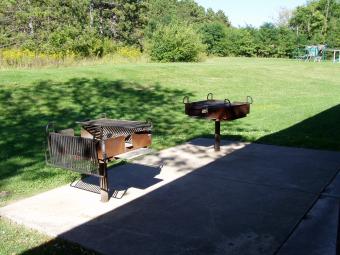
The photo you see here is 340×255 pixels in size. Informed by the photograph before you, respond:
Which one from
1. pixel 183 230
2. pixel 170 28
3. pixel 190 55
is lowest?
pixel 183 230

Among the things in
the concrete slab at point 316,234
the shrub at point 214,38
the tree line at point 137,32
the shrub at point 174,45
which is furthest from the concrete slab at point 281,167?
the shrub at point 214,38

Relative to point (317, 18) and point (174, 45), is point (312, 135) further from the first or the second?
point (317, 18)

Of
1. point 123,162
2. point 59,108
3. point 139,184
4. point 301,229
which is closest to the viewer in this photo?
point 301,229

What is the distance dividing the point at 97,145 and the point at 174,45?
23.3m

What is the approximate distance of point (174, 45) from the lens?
Answer: 26.9m

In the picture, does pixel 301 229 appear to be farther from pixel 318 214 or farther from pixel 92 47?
pixel 92 47

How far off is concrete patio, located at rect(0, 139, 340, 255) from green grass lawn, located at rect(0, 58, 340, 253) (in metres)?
0.60

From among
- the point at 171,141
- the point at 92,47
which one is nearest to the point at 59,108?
the point at 171,141

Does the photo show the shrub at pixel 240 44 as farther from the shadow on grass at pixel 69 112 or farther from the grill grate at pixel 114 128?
the grill grate at pixel 114 128

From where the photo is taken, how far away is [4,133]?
8805 mm

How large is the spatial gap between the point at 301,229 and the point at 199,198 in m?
1.30

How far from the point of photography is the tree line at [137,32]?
90.2 feet

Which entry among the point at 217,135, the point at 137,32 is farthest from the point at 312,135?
the point at 137,32

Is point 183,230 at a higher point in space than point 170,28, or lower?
lower
